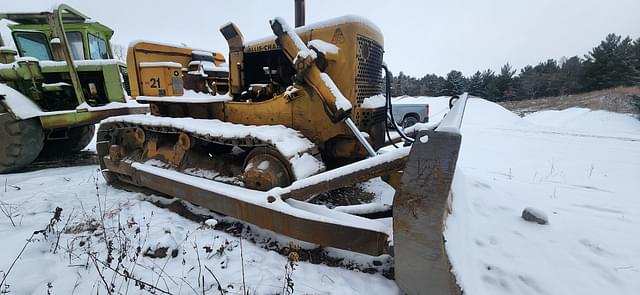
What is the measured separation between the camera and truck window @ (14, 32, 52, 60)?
6.28 meters

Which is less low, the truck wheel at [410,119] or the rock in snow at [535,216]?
the truck wheel at [410,119]

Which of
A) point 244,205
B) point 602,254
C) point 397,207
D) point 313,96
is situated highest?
point 313,96

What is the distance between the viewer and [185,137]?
3.16 metres

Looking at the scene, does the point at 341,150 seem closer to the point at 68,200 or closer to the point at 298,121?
the point at 298,121

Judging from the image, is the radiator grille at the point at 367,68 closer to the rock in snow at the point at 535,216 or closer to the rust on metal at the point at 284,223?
the rust on metal at the point at 284,223

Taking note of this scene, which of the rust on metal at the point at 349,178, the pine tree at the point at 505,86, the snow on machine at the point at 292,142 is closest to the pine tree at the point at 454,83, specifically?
the pine tree at the point at 505,86

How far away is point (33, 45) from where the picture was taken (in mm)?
6430

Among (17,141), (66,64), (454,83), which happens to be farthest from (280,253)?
(454,83)

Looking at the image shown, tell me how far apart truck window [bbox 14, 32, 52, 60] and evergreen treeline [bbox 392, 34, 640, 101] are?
24.2 meters

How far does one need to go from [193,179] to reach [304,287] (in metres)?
1.68

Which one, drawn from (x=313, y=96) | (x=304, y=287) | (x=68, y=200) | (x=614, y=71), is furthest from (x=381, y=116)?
(x=614, y=71)

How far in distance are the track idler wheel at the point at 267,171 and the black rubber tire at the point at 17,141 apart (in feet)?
17.0

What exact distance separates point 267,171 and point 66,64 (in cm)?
588

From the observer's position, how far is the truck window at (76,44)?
6.19m
